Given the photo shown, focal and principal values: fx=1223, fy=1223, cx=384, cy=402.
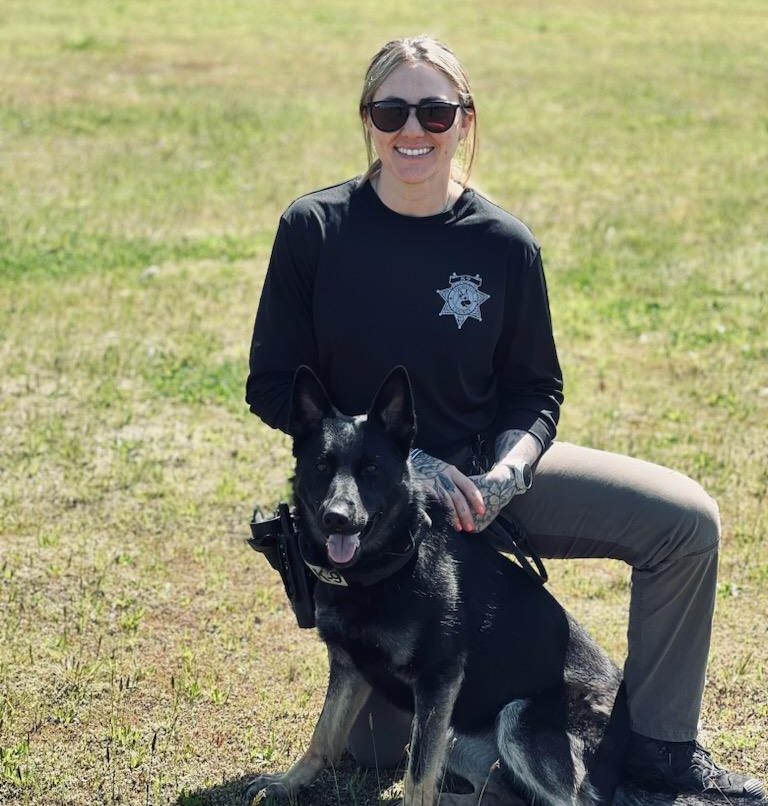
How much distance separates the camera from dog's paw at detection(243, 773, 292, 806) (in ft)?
12.1

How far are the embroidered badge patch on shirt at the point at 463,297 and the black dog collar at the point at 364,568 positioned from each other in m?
0.62

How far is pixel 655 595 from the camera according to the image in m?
3.68

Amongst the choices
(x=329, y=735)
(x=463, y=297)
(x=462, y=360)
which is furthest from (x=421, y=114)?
(x=329, y=735)

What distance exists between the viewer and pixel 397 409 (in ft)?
10.9

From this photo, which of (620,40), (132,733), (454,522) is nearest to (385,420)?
(454,522)

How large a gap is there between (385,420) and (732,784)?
1544 millimetres

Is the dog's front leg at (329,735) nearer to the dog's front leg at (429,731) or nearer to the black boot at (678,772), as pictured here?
the dog's front leg at (429,731)

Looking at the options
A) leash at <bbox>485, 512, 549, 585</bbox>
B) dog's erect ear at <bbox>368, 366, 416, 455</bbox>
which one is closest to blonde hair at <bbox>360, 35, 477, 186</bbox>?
dog's erect ear at <bbox>368, 366, 416, 455</bbox>

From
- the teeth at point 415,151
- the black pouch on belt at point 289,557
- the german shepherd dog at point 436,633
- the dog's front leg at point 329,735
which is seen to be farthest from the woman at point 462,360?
the dog's front leg at point 329,735

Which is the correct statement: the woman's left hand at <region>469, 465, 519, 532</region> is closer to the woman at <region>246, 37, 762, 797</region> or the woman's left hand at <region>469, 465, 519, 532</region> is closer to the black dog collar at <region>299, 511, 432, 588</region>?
the woman at <region>246, 37, 762, 797</region>

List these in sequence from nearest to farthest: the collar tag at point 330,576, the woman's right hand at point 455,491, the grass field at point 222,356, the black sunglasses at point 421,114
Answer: the collar tag at point 330,576, the woman's right hand at point 455,491, the black sunglasses at point 421,114, the grass field at point 222,356

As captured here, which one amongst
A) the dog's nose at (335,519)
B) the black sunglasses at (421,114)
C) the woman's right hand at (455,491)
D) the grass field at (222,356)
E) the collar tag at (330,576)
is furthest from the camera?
the grass field at (222,356)

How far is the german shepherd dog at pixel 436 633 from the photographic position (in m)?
3.31

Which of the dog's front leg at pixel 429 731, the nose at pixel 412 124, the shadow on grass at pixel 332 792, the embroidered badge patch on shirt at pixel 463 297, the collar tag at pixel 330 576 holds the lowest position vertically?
the shadow on grass at pixel 332 792
